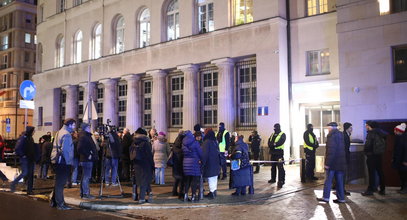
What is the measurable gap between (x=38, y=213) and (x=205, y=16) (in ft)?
59.6

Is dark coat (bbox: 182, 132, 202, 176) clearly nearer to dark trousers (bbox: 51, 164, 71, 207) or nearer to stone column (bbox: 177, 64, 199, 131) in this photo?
dark trousers (bbox: 51, 164, 71, 207)

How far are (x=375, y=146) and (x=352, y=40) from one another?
6.42m

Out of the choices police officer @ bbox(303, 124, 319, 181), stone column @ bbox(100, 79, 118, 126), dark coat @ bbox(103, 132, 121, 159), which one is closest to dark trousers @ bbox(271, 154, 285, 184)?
police officer @ bbox(303, 124, 319, 181)

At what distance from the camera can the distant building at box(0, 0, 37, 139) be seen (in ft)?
194

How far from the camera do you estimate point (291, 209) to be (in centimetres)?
974

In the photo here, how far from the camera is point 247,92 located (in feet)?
77.0

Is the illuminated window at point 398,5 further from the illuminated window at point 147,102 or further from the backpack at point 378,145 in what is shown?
the illuminated window at point 147,102

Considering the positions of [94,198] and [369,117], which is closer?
[94,198]

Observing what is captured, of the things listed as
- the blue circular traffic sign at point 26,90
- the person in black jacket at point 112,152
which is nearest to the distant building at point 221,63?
the blue circular traffic sign at point 26,90

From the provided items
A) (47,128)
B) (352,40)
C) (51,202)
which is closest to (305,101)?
(352,40)

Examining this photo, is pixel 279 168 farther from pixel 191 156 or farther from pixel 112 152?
pixel 112 152

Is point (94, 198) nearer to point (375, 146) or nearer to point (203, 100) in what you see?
point (375, 146)

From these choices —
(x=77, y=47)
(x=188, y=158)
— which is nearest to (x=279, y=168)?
(x=188, y=158)

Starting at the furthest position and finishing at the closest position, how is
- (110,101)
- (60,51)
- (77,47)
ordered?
(60,51) < (77,47) < (110,101)
